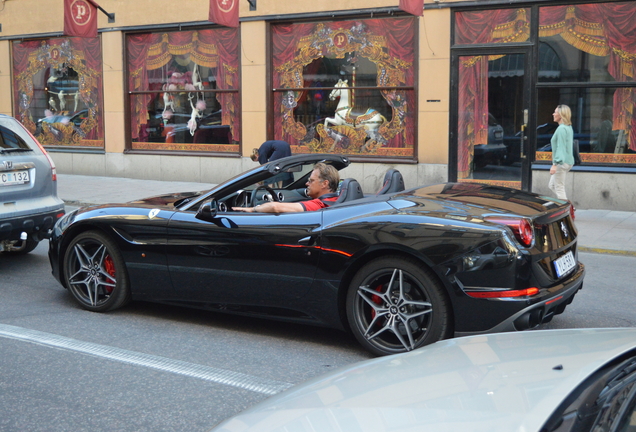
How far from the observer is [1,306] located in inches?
252

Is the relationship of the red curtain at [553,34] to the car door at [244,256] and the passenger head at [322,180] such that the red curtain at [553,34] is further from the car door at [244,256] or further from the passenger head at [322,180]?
the car door at [244,256]

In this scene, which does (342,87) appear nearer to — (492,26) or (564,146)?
(492,26)

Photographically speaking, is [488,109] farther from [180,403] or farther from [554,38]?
[180,403]

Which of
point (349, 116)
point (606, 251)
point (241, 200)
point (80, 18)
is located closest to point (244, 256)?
point (241, 200)

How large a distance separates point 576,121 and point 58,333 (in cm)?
1013

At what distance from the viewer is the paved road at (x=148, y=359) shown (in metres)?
4.08

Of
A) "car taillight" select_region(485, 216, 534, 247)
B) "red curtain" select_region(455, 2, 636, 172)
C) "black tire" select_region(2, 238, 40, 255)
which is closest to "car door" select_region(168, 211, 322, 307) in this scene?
"car taillight" select_region(485, 216, 534, 247)

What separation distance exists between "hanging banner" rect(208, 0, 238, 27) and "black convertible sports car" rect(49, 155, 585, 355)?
30.1 feet

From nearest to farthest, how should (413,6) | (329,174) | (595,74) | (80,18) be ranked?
1. (329,174)
2. (595,74)
3. (413,6)
4. (80,18)

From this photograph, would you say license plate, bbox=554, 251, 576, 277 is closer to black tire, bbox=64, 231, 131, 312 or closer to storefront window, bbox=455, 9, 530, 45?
black tire, bbox=64, 231, 131, 312

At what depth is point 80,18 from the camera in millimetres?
16406

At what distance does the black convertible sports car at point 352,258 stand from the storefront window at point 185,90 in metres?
Result: 10.3

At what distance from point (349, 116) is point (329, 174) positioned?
9.04 m

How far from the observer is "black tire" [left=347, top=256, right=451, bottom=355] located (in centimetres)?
464
